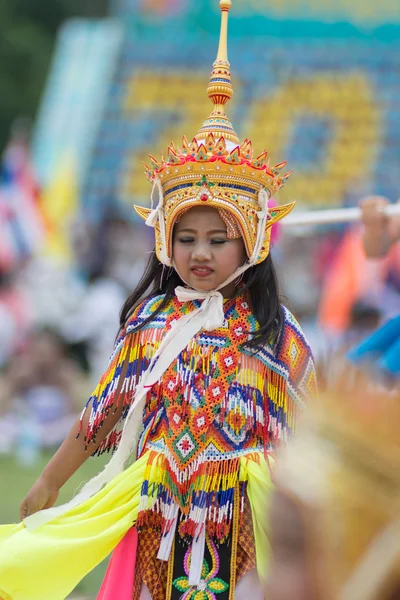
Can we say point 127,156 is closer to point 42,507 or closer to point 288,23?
point 288,23

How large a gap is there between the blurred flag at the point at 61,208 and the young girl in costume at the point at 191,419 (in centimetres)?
958

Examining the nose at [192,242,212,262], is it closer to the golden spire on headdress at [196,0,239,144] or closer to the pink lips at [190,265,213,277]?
the pink lips at [190,265,213,277]

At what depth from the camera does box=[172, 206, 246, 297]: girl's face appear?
2859 millimetres

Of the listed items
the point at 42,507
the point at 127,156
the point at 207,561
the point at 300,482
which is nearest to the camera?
the point at 300,482

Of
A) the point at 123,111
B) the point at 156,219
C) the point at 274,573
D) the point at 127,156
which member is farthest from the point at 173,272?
the point at 123,111

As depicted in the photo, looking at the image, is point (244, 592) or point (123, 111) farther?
point (123, 111)

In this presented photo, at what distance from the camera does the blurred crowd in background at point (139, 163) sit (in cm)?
896

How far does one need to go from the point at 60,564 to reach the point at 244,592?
552mm

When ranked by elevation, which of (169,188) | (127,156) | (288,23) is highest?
(288,23)

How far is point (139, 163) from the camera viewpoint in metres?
15.2

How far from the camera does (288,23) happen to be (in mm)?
16469

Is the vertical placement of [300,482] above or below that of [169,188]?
below

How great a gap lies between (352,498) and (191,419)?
1.87m

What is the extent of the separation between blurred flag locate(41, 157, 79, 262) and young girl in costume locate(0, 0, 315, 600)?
31.4 feet
